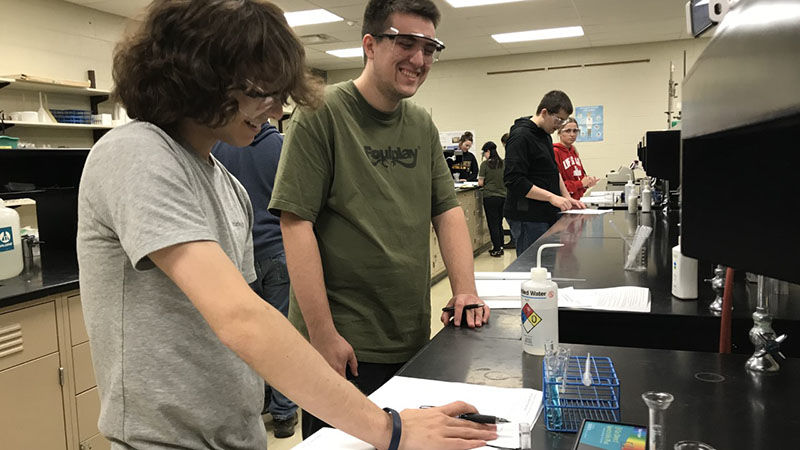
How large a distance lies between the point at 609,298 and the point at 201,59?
1331mm

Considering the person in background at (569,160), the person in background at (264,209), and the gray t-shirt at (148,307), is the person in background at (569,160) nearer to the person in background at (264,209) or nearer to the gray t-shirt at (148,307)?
the person in background at (264,209)

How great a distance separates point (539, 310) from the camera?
1264 mm

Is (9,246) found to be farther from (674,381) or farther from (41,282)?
(674,381)

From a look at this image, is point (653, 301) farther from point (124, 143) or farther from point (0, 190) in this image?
point (0, 190)

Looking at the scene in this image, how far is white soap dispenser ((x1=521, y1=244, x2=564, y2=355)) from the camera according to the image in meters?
1.25

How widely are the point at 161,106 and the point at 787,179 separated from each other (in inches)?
29.0

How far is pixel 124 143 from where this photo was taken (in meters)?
0.76

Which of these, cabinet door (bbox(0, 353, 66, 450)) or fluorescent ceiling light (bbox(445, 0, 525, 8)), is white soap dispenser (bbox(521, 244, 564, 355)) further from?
fluorescent ceiling light (bbox(445, 0, 525, 8))

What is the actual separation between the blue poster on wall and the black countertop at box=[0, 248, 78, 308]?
7725mm

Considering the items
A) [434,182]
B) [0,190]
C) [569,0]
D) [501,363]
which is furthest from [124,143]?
[569,0]

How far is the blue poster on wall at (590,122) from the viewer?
8883 mm

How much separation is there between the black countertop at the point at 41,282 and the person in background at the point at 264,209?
684 mm

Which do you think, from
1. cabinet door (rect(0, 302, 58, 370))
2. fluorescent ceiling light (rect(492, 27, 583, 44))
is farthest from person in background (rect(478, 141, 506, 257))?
cabinet door (rect(0, 302, 58, 370))

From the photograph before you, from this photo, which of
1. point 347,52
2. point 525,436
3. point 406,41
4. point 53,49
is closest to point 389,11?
point 406,41
